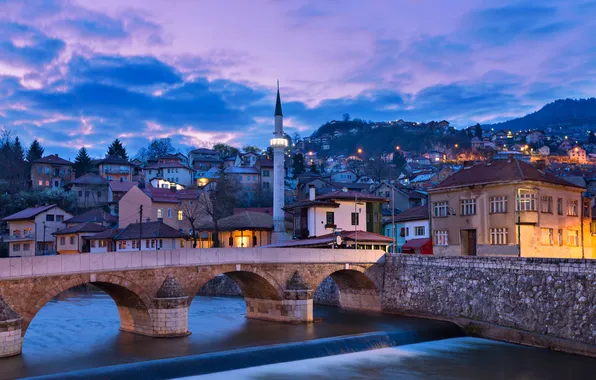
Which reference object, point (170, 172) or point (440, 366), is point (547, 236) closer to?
point (440, 366)

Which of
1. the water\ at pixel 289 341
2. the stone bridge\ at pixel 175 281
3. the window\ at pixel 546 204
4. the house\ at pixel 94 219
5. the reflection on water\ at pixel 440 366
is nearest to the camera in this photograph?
the reflection on water\ at pixel 440 366

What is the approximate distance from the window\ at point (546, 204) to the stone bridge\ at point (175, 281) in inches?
482

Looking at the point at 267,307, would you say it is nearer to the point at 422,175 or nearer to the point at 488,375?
the point at 488,375

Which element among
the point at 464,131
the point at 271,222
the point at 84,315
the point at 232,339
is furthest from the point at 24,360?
the point at 464,131

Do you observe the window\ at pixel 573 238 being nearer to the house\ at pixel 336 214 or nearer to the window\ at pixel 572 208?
the window\ at pixel 572 208

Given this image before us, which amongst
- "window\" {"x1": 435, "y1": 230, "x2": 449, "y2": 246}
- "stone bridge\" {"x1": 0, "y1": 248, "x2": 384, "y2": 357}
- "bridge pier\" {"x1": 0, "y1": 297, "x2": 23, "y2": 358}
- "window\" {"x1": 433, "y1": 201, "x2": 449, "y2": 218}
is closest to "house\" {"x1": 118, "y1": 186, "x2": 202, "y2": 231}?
"stone bridge\" {"x1": 0, "y1": 248, "x2": 384, "y2": 357}

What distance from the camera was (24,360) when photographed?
25.5 meters

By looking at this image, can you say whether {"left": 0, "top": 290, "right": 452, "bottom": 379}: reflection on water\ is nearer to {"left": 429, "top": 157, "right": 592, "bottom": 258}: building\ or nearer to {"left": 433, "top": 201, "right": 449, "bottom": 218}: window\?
{"left": 429, "top": 157, "right": 592, "bottom": 258}: building\

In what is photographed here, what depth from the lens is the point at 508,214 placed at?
42844mm

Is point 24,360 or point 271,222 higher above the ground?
point 271,222

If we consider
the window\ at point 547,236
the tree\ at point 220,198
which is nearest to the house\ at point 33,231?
the tree\ at point 220,198

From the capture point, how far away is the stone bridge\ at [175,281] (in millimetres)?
26250

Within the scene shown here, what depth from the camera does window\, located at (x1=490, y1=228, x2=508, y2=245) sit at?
43.1 metres

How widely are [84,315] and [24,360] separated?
15379 millimetres
